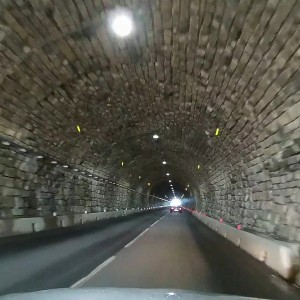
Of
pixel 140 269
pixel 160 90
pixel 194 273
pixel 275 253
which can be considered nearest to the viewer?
pixel 194 273

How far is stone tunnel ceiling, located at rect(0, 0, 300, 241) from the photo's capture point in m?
9.66

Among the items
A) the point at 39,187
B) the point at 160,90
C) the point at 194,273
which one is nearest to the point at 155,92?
the point at 160,90

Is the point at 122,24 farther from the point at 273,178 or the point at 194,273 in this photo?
the point at 273,178

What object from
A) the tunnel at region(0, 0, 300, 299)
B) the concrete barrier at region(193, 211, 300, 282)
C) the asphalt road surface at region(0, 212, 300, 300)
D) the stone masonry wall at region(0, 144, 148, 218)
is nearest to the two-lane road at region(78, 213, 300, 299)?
the asphalt road surface at region(0, 212, 300, 300)

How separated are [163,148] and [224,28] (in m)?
24.9

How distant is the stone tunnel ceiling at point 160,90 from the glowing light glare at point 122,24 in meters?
0.25

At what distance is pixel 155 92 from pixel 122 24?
6319 millimetres

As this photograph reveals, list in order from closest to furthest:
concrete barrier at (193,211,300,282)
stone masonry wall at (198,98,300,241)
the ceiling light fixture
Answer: concrete barrier at (193,211,300,282), the ceiling light fixture, stone masonry wall at (198,98,300,241)

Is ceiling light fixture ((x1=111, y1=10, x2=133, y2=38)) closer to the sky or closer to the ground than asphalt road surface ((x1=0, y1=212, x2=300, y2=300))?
closer to the sky

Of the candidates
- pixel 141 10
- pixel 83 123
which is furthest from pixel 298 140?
pixel 83 123

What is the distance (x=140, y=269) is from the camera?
10062 millimetres

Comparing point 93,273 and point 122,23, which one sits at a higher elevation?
point 122,23

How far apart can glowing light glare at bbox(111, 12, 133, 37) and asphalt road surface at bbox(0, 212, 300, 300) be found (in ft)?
19.0

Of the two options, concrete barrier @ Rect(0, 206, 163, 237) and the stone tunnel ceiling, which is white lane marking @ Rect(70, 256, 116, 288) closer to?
the stone tunnel ceiling
